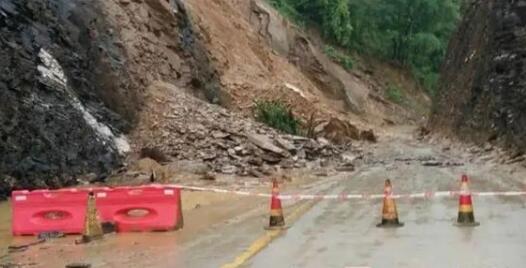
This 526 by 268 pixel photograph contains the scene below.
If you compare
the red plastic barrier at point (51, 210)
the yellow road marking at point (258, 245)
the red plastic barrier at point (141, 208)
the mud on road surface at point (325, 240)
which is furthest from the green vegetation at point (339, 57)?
the red plastic barrier at point (51, 210)

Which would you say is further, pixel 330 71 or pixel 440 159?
pixel 330 71

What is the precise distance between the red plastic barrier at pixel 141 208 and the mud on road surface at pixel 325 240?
0.33 meters

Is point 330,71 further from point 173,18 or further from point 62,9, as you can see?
point 62,9

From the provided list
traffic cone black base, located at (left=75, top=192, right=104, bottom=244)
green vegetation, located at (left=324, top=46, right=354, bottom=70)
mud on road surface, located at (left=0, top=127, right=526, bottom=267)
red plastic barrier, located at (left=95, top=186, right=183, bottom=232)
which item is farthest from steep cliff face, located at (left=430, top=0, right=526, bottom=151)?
traffic cone black base, located at (left=75, top=192, right=104, bottom=244)

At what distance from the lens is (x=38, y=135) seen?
2097 cm

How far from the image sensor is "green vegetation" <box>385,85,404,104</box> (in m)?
68.1

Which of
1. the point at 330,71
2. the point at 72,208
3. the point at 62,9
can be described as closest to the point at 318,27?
the point at 330,71

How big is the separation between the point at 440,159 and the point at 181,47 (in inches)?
430

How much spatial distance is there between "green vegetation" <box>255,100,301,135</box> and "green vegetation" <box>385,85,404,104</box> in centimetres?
3214

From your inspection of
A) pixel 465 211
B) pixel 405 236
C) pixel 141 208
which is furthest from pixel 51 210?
pixel 465 211

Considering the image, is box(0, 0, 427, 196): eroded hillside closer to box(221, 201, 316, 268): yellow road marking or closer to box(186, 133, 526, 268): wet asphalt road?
box(186, 133, 526, 268): wet asphalt road

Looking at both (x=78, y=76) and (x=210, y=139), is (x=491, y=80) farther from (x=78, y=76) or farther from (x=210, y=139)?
(x=78, y=76)

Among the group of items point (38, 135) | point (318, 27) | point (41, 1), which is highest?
point (318, 27)

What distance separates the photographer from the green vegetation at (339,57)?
64175 millimetres
